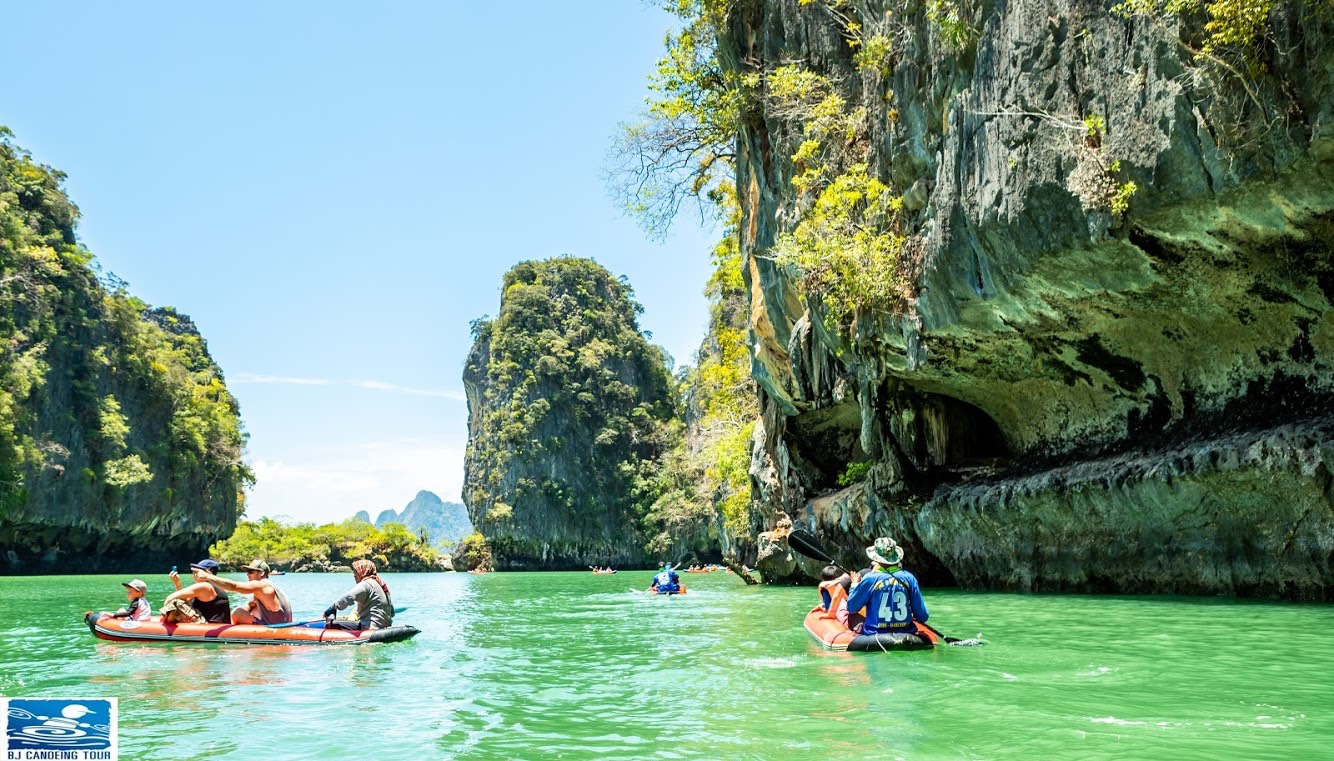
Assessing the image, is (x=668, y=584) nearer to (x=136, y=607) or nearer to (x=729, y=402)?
(x=729, y=402)

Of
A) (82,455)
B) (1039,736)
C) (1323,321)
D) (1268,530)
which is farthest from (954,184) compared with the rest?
(82,455)

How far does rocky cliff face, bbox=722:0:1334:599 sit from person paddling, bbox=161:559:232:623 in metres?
10.7

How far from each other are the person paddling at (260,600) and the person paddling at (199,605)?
114mm

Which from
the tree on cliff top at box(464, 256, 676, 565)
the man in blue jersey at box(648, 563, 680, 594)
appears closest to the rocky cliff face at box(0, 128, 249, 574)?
the tree on cliff top at box(464, 256, 676, 565)

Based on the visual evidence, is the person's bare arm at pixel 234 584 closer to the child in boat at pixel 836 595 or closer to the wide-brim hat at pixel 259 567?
the wide-brim hat at pixel 259 567

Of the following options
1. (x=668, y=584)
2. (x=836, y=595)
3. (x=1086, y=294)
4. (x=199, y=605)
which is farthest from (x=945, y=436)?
(x=199, y=605)

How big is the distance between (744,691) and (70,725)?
481 cm

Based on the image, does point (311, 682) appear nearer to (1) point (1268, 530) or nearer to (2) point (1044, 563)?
(1) point (1268, 530)

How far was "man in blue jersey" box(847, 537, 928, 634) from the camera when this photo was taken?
8.91 m

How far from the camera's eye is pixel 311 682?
812 cm

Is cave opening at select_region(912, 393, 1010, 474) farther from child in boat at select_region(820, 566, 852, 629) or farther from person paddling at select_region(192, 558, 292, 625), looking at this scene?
person paddling at select_region(192, 558, 292, 625)

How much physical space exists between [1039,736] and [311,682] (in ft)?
19.5

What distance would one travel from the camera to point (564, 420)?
7400 centimetres

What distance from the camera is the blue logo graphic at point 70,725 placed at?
3.25 m
